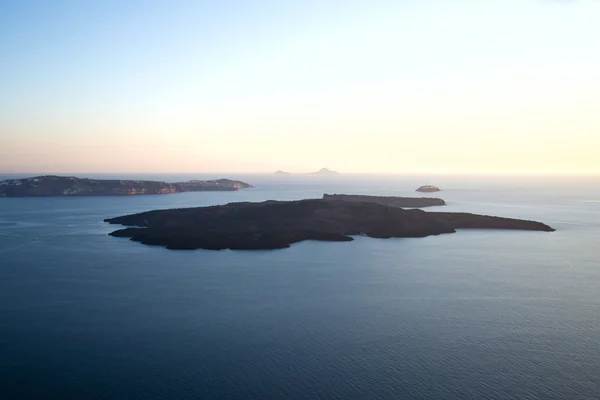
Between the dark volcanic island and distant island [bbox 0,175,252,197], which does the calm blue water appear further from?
distant island [bbox 0,175,252,197]

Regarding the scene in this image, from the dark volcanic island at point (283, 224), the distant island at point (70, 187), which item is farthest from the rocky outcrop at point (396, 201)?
the distant island at point (70, 187)

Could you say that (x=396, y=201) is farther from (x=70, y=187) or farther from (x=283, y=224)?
(x=70, y=187)

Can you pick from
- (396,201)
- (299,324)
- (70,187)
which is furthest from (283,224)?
(70,187)

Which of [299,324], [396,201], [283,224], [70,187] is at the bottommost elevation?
[299,324]

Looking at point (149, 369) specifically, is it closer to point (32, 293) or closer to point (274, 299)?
point (274, 299)

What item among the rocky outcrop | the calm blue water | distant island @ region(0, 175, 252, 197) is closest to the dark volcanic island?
the calm blue water

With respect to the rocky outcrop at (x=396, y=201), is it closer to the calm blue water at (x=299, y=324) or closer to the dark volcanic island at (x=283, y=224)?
the dark volcanic island at (x=283, y=224)
